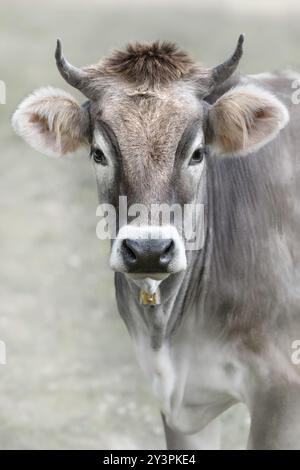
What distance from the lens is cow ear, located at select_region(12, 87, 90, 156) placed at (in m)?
6.20

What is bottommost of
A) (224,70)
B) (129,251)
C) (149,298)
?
(149,298)

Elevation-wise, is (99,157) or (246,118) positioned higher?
(246,118)

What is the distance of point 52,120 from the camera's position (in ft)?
20.5

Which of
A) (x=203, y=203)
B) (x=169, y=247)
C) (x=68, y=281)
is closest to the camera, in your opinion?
(x=169, y=247)

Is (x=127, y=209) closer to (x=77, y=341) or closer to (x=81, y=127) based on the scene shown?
(x=81, y=127)

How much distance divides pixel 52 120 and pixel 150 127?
2.51 ft

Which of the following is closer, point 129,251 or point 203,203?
point 129,251

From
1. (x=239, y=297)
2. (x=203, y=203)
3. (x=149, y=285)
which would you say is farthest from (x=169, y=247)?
(x=239, y=297)

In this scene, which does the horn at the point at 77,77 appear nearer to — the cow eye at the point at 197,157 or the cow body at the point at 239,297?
the cow eye at the point at 197,157

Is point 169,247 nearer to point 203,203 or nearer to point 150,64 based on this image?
point 203,203

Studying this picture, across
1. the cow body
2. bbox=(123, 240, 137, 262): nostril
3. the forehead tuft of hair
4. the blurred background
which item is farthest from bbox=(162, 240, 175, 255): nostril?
the blurred background

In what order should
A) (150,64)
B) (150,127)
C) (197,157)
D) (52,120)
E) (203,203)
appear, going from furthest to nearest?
(203,203) < (52,120) < (150,64) < (197,157) < (150,127)

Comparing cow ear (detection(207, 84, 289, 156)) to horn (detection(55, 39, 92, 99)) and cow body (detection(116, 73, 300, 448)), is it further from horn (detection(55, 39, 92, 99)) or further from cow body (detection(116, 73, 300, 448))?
horn (detection(55, 39, 92, 99))

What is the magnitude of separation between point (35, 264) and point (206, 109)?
7567 mm
